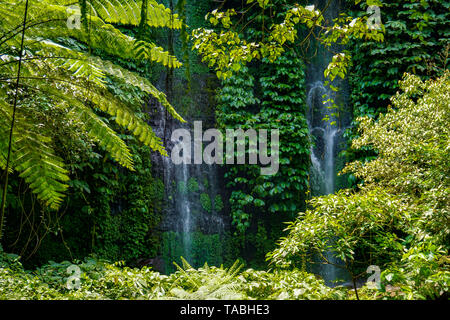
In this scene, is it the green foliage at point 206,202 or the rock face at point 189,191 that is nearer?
the rock face at point 189,191

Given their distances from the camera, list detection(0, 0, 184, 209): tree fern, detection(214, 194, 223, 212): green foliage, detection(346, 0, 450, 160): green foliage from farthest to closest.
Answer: detection(214, 194, 223, 212): green foliage, detection(346, 0, 450, 160): green foliage, detection(0, 0, 184, 209): tree fern

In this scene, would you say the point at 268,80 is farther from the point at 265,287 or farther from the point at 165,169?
the point at 265,287

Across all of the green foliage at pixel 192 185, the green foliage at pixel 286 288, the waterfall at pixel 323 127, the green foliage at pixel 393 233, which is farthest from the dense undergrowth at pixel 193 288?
the waterfall at pixel 323 127

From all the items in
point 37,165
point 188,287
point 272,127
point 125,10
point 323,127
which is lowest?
point 188,287

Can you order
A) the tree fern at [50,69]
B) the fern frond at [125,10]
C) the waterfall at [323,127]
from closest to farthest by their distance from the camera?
the tree fern at [50,69]
the fern frond at [125,10]
the waterfall at [323,127]

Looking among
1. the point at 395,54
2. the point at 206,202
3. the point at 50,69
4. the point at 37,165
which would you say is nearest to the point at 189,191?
the point at 206,202

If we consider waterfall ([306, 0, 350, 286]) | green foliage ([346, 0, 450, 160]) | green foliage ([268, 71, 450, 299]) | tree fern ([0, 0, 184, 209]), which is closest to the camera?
green foliage ([268, 71, 450, 299])

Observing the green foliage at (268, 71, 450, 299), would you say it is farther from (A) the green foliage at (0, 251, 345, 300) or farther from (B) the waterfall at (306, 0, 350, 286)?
(B) the waterfall at (306, 0, 350, 286)

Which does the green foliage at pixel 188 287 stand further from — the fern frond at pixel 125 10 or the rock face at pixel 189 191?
the rock face at pixel 189 191

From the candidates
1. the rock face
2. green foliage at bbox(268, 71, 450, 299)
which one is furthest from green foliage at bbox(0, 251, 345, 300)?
the rock face

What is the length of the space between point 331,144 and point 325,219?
6.03 m

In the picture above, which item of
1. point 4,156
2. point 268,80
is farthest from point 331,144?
point 4,156

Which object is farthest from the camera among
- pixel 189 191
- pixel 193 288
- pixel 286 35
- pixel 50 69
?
pixel 189 191

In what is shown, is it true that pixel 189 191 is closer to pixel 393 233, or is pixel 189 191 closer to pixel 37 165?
pixel 393 233
